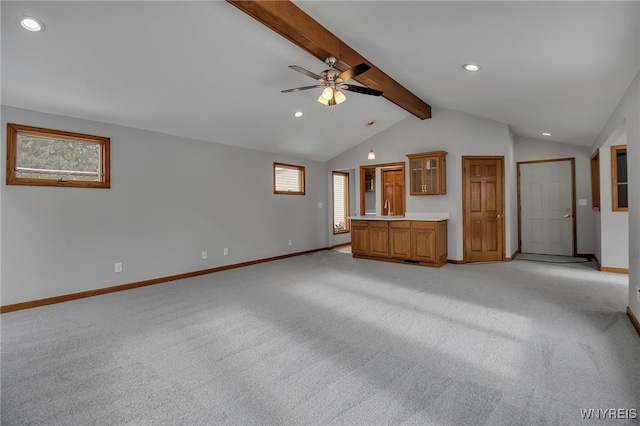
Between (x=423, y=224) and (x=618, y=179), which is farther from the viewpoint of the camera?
(x=423, y=224)

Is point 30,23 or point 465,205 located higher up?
point 30,23

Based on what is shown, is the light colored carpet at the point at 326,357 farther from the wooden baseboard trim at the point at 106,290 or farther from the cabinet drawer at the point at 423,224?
the cabinet drawer at the point at 423,224

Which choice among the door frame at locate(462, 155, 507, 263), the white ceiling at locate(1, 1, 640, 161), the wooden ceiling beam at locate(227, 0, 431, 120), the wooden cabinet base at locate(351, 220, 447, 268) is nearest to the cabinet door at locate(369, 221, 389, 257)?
the wooden cabinet base at locate(351, 220, 447, 268)

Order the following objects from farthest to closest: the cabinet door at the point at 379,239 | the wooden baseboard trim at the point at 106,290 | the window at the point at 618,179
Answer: the cabinet door at the point at 379,239 < the window at the point at 618,179 < the wooden baseboard trim at the point at 106,290

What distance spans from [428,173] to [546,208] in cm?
272

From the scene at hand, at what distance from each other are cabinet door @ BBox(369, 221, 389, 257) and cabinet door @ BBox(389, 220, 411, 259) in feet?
0.36

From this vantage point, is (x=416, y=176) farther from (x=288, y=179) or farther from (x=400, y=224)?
(x=288, y=179)

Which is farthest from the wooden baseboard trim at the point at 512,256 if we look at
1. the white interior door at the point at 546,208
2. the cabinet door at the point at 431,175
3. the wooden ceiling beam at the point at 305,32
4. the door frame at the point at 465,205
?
the wooden ceiling beam at the point at 305,32

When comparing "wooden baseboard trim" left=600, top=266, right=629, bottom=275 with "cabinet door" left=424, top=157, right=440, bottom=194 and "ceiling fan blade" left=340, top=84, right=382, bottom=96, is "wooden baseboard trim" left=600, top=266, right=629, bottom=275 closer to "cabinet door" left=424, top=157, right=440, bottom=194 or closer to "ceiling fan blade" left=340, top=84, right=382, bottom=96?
"cabinet door" left=424, top=157, right=440, bottom=194

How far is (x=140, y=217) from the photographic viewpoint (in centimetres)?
468

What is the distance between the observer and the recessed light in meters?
2.55

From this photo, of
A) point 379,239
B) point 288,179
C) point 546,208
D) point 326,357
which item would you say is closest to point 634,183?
point 326,357

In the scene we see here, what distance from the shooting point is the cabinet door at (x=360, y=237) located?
6.61m

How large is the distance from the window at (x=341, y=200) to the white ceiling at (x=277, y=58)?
4053 millimetres
